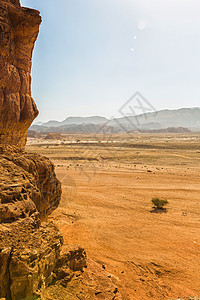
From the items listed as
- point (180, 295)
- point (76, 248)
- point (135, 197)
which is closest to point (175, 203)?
point (135, 197)

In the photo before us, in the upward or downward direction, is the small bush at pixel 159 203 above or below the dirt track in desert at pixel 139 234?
above

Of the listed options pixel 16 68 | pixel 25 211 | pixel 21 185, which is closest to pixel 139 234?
pixel 25 211

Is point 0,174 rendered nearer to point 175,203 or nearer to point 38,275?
point 38,275

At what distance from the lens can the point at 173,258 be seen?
7.65 meters

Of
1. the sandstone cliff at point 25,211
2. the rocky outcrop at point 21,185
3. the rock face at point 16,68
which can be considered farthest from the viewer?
the rock face at point 16,68

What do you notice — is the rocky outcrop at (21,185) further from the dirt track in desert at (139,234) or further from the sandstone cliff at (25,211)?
the dirt track in desert at (139,234)

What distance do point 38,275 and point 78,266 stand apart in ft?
6.16

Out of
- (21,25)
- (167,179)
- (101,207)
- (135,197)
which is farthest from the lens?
(167,179)

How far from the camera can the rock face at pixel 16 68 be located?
7.34 m

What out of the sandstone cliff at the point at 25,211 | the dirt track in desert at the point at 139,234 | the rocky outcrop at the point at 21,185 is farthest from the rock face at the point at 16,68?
the dirt track in desert at the point at 139,234

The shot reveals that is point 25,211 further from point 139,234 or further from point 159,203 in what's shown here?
point 159,203

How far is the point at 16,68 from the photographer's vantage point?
8117 mm

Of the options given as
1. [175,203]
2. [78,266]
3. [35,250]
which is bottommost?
[175,203]

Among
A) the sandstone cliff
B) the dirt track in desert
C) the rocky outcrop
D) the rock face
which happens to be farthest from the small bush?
the rock face
